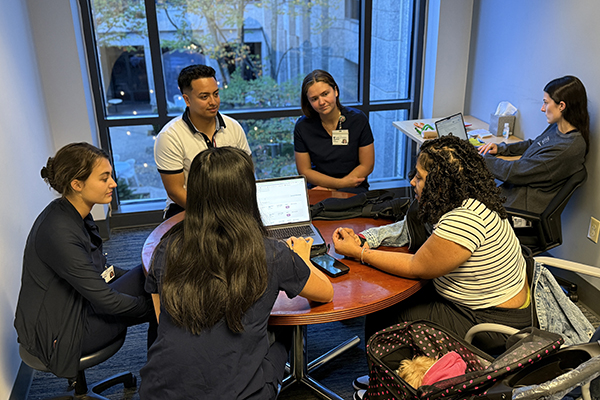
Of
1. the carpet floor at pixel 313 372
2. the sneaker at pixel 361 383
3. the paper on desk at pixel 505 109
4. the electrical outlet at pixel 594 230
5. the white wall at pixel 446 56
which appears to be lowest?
the carpet floor at pixel 313 372

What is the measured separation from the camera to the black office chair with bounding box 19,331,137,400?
1.93 metres

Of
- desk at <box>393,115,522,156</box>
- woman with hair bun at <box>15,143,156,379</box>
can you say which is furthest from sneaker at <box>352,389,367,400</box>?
desk at <box>393,115,522,156</box>

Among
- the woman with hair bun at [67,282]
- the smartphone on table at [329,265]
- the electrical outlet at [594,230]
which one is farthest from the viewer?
the electrical outlet at [594,230]

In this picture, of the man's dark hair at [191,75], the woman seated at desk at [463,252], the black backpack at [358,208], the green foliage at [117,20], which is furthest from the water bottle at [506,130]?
the green foliage at [117,20]

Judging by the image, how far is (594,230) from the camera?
2973 mm

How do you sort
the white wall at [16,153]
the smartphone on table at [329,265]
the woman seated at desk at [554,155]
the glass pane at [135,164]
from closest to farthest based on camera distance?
the smartphone on table at [329,265] < the white wall at [16,153] < the woman seated at desk at [554,155] < the glass pane at [135,164]

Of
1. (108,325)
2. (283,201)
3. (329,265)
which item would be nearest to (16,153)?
(108,325)

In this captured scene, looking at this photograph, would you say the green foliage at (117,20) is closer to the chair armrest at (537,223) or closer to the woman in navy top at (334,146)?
the woman in navy top at (334,146)

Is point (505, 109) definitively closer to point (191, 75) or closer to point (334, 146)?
point (334, 146)

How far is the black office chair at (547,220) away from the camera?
109 inches

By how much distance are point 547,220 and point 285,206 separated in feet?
5.06

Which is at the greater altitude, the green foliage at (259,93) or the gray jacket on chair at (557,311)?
the green foliage at (259,93)

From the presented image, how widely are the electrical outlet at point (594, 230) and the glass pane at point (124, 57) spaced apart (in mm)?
3346

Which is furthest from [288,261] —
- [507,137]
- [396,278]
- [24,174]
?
[507,137]
